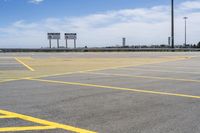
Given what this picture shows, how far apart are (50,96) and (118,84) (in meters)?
3.29

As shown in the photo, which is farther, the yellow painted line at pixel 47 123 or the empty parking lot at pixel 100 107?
the empty parking lot at pixel 100 107

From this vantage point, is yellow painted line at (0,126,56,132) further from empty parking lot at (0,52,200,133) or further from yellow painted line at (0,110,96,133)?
yellow painted line at (0,110,96,133)

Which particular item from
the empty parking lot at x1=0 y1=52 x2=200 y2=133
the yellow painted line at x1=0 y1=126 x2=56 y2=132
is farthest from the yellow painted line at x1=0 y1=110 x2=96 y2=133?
the yellow painted line at x1=0 y1=126 x2=56 y2=132

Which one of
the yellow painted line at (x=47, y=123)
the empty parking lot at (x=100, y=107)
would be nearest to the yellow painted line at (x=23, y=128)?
the empty parking lot at (x=100, y=107)

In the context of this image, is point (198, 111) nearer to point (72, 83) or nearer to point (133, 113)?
point (133, 113)

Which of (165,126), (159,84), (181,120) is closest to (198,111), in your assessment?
A: (181,120)

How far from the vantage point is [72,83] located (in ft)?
41.7

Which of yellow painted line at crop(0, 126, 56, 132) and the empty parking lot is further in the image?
the empty parking lot

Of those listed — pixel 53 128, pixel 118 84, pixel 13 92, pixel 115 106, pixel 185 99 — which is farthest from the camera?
pixel 118 84

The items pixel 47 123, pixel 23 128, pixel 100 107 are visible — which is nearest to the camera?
pixel 23 128

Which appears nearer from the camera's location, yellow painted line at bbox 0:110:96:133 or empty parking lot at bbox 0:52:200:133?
yellow painted line at bbox 0:110:96:133

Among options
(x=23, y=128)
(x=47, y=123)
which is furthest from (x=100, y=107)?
(x=23, y=128)

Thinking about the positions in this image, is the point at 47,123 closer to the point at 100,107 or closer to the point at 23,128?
the point at 23,128

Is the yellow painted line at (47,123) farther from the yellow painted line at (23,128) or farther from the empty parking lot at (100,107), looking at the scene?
the yellow painted line at (23,128)
